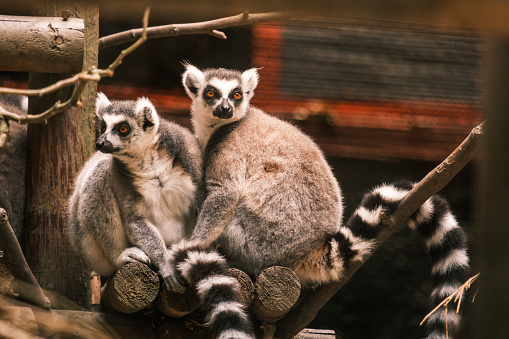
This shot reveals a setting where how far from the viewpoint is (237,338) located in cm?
286

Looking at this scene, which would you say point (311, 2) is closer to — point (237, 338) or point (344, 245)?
point (237, 338)

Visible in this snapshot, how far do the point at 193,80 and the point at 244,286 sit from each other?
1.79 m

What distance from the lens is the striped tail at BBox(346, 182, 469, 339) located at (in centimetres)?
346

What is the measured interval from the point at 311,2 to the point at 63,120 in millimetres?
3559

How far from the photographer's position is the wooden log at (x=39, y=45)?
3496 millimetres

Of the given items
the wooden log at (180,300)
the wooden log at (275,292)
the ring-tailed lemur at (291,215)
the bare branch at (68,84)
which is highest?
the bare branch at (68,84)

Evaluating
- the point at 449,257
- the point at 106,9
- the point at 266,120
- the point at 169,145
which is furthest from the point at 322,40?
the point at 106,9

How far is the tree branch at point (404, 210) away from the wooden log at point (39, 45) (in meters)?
2.02

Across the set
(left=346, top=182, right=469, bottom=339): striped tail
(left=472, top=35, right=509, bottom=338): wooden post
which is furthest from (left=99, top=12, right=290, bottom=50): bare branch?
(left=472, top=35, right=509, bottom=338): wooden post

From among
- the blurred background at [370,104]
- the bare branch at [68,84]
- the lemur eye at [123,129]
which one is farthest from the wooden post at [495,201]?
the blurred background at [370,104]

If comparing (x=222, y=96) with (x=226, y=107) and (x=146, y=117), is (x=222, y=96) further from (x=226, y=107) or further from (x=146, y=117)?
(x=146, y=117)

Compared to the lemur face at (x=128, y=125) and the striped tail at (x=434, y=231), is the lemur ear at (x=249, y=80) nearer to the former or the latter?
the lemur face at (x=128, y=125)

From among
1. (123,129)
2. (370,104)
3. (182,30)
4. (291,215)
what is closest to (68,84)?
(123,129)

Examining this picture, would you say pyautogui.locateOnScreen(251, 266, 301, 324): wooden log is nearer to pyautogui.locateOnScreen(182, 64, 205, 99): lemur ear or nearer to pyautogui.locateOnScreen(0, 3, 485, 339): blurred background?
pyautogui.locateOnScreen(182, 64, 205, 99): lemur ear
